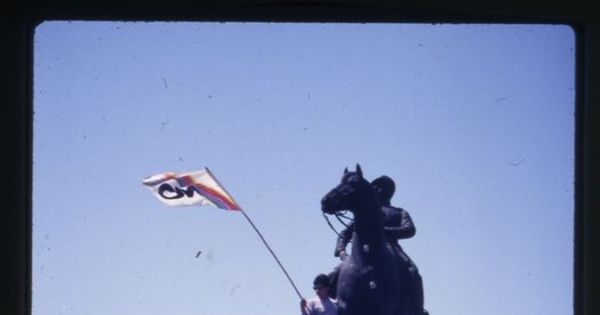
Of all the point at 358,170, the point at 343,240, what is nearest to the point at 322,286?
the point at 343,240

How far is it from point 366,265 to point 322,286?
364mm

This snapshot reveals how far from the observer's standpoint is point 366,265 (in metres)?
2.51

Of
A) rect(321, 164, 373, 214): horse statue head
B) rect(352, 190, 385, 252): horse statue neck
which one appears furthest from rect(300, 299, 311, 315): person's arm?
rect(352, 190, 385, 252): horse statue neck

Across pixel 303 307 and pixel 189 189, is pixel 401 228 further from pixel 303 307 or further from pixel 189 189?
pixel 189 189

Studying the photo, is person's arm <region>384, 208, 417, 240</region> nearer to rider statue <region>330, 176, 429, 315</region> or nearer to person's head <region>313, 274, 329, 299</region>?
rider statue <region>330, 176, 429, 315</region>

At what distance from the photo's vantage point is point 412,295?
2211 millimetres

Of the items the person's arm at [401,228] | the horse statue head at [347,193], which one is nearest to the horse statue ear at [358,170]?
the horse statue head at [347,193]

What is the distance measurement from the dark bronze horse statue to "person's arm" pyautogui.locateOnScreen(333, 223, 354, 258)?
0.6 inches

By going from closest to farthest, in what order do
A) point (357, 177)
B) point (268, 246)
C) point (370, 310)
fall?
point (268, 246), point (357, 177), point (370, 310)

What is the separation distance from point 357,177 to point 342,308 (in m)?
0.39

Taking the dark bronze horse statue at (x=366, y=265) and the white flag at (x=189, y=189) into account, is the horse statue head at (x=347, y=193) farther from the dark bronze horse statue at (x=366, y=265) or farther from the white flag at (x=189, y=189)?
the white flag at (x=189, y=189)

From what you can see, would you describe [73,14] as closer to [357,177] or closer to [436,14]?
[436,14]

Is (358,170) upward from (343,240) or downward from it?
upward

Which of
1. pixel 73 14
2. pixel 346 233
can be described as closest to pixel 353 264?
pixel 346 233
